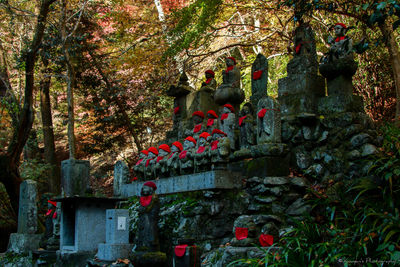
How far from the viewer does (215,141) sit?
953 centimetres

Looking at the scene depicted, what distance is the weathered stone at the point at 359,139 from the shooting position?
8.93m

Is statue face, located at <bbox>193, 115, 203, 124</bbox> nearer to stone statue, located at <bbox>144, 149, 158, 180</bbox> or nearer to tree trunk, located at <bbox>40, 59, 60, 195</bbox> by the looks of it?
stone statue, located at <bbox>144, 149, 158, 180</bbox>

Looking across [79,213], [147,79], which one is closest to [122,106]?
[147,79]

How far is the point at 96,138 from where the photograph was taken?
765 inches

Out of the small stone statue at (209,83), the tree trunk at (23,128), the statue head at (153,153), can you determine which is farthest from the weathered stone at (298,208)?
the tree trunk at (23,128)

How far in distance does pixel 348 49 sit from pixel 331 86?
36.5 inches

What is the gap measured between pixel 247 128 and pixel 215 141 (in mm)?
1270

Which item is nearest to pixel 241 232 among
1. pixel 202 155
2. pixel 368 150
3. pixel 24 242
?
pixel 202 155

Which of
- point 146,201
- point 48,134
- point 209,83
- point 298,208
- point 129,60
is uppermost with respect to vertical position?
point 129,60

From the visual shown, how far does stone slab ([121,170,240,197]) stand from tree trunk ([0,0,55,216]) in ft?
15.9

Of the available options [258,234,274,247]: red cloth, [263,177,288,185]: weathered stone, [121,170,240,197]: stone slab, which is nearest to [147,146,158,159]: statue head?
[121,170,240,197]: stone slab

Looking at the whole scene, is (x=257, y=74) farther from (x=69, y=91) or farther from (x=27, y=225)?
(x=69, y=91)

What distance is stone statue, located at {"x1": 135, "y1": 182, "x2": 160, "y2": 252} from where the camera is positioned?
795cm

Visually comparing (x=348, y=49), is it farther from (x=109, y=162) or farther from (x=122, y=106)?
(x=109, y=162)
